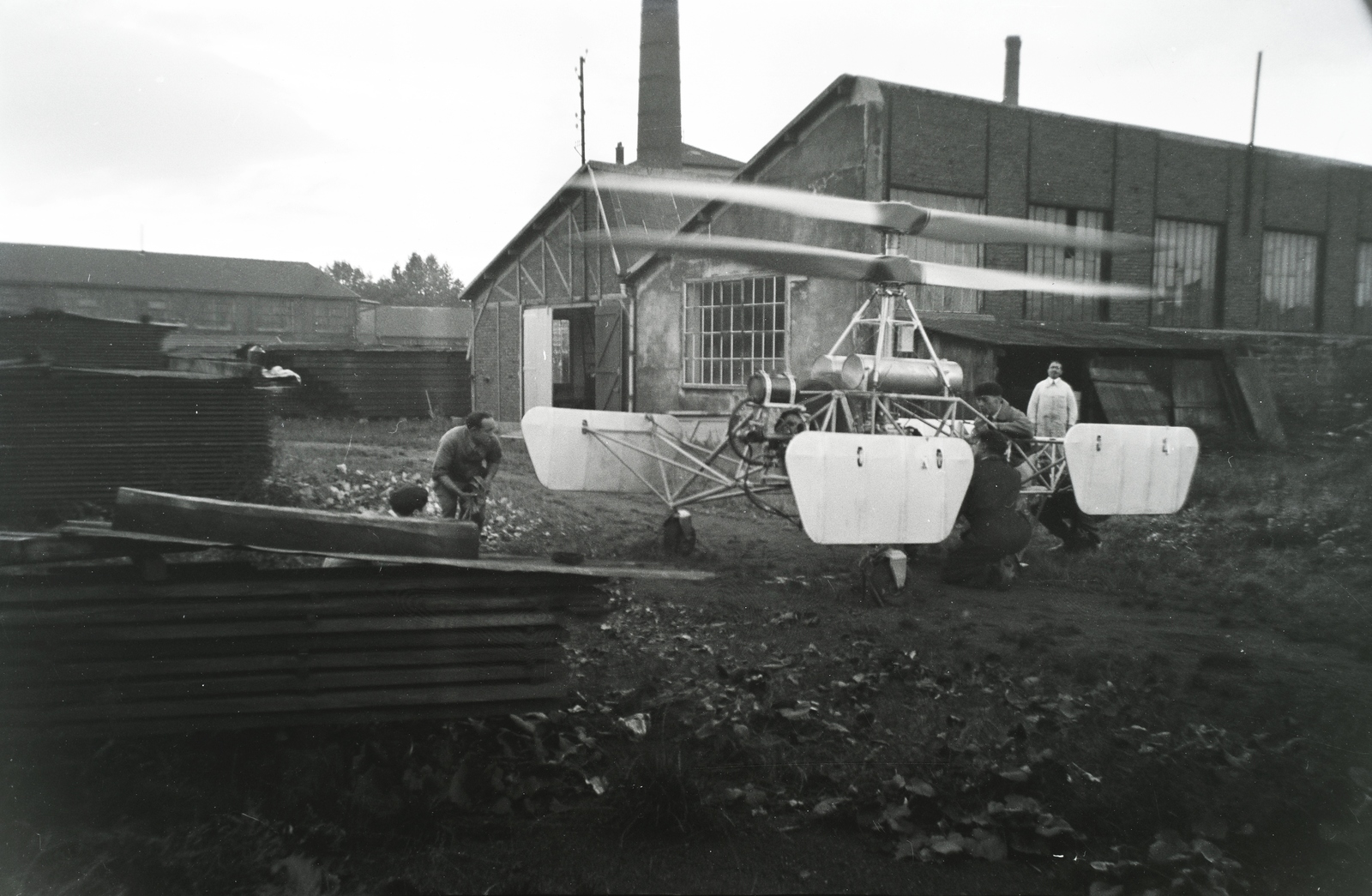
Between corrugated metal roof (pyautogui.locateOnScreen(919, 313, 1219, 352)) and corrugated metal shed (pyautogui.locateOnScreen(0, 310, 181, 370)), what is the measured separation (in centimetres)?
960

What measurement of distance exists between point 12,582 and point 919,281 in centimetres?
592

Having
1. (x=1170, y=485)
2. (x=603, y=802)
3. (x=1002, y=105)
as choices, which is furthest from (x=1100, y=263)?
(x=603, y=802)

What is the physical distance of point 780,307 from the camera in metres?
13.1

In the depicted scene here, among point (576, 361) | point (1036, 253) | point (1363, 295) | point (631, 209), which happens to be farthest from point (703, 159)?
point (1363, 295)

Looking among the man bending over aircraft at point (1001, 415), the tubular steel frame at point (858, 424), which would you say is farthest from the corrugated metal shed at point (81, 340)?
the man bending over aircraft at point (1001, 415)

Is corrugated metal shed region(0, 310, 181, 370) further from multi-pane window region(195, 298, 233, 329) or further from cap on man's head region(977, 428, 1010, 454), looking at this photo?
cap on man's head region(977, 428, 1010, 454)

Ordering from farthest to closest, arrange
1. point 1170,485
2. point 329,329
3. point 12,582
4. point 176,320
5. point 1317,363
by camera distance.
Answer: point 329,329 → point 1317,363 → point 176,320 → point 1170,485 → point 12,582

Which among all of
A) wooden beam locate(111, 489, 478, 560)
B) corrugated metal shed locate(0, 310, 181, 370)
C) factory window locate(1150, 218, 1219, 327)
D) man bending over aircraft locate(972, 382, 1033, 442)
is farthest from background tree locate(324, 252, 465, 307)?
wooden beam locate(111, 489, 478, 560)

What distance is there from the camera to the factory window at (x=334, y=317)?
18.3m

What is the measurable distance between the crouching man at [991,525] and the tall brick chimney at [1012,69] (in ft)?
32.4

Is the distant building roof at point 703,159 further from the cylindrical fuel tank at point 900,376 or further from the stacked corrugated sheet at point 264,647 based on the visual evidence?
the stacked corrugated sheet at point 264,647

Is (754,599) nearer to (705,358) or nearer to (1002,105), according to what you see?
(705,358)

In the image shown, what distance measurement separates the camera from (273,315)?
52.0ft

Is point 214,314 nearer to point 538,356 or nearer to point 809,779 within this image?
point 538,356
